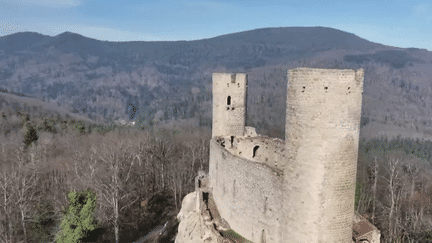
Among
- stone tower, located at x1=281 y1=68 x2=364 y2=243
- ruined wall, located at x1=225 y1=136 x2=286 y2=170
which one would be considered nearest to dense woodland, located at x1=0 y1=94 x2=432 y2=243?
ruined wall, located at x1=225 y1=136 x2=286 y2=170

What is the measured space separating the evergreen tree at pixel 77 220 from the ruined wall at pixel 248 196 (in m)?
11.1

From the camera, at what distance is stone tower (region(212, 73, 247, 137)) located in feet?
110

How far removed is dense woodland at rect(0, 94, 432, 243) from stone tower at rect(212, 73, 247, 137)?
1336cm

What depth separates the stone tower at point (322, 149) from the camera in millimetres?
13594

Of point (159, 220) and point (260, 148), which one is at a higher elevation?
point (260, 148)

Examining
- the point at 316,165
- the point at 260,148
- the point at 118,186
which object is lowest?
the point at 118,186

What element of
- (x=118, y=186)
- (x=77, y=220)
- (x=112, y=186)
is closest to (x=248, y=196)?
(x=77, y=220)

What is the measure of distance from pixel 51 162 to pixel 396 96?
180 m

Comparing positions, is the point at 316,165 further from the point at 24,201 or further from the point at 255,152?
the point at 24,201

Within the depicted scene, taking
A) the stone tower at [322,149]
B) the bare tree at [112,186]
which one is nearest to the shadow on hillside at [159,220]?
the bare tree at [112,186]

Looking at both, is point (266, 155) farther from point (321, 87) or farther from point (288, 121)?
point (321, 87)

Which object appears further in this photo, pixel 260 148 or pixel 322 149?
pixel 260 148

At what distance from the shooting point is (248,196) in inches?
816

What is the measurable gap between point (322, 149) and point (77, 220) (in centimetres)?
2124
